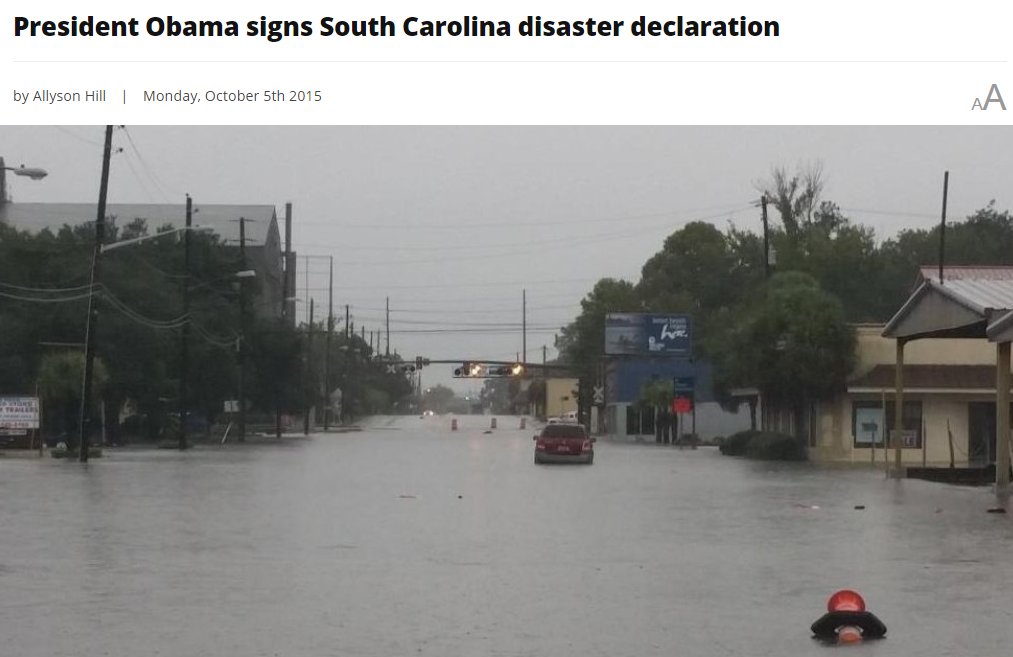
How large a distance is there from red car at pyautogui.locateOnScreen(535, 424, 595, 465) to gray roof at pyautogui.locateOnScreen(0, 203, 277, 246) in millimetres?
60562

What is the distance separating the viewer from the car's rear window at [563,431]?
1861 inches

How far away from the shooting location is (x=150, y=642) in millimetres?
11359

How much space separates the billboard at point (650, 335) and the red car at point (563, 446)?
43.7 meters

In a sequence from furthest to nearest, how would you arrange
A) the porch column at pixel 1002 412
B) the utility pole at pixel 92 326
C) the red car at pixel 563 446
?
1. the red car at pixel 563 446
2. the utility pole at pixel 92 326
3. the porch column at pixel 1002 412

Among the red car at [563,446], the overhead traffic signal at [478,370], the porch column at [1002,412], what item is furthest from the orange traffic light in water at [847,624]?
the overhead traffic signal at [478,370]

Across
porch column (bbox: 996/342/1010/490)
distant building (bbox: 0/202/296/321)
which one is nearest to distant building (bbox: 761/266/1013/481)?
porch column (bbox: 996/342/1010/490)

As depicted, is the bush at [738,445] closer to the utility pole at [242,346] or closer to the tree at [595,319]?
the utility pole at [242,346]

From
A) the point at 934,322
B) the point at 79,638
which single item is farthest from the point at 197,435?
the point at 79,638

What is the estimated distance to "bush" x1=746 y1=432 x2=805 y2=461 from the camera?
54.6 meters

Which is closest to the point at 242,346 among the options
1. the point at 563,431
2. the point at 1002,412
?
the point at 563,431

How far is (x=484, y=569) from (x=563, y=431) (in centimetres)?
→ 3109

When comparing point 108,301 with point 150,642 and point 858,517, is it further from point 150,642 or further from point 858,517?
point 150,642

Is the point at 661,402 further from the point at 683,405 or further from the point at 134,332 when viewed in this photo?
the point at 134,332

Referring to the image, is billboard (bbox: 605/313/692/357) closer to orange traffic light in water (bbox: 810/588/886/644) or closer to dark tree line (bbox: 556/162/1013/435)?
dark tree line (bbox: 556/162/1013/435)
